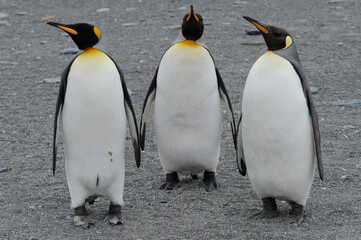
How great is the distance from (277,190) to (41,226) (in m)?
1.35

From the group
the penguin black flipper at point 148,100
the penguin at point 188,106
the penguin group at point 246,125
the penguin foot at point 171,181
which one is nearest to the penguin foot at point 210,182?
the penguin at point 188,106

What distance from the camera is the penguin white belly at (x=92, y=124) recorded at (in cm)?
409

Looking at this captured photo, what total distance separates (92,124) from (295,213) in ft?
4.19

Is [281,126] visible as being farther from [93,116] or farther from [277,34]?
[93,116]

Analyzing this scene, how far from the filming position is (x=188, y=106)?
190 inches

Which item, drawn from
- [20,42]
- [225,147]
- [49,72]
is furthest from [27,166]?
[20,42]

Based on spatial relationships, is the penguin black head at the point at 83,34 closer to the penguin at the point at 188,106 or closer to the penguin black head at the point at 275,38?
the penguin at the point at 188,106

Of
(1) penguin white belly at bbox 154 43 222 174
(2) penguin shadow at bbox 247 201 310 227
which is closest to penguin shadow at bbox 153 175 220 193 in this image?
(1) penguin white belly at bbox 154 43 222 174

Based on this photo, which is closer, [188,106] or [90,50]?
[90,50]

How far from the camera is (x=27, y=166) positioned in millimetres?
5293

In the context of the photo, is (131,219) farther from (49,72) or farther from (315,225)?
(49,72)

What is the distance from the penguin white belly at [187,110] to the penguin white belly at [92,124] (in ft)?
2.20

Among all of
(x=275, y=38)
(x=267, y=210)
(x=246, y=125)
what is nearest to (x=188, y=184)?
(x=267, y=210)

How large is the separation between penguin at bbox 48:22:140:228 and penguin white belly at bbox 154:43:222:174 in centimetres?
60
